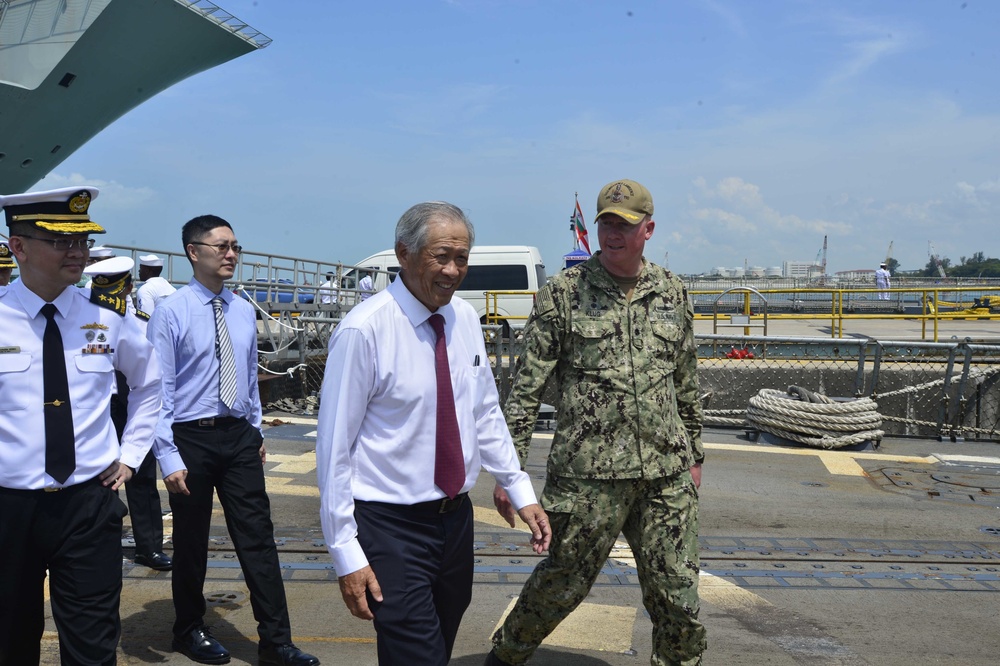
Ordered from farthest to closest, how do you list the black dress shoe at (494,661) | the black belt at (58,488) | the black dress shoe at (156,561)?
1. the black dress shoe at (156,561)
2. the black dress shoe at (494,661)
3. the black belt at (58,488)

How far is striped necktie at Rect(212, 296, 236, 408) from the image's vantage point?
4.48m

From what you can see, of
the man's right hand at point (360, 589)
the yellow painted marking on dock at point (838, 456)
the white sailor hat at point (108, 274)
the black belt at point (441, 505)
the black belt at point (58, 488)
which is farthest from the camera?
the yellow painted marking on dock at point (838, 456)

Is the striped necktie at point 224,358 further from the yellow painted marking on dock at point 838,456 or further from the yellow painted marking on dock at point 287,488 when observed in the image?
the yellow painted marking on dock at point 838,456

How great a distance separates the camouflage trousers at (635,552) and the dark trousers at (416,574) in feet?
2.45

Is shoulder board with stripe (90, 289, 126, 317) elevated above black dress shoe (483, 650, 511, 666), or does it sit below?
above

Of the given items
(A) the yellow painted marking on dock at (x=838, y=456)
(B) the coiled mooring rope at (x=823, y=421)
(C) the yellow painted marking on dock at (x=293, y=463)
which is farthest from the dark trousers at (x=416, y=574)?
(B) the coiled mooring rope at (x=823, y=421)

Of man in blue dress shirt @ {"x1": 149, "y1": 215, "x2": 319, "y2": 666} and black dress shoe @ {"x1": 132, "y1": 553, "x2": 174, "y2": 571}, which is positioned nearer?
man in blue dress shirt @ {"x1": 149, "y1": 215, "x2": 319, "y2": 666}

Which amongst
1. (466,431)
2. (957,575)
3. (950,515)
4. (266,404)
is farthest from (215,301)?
(266,404)

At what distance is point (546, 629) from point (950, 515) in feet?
16.3

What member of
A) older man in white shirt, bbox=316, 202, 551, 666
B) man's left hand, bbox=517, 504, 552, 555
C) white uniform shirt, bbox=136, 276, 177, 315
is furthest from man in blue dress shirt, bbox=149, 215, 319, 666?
white uniform shirt, bbox=136, 276, 177, 315

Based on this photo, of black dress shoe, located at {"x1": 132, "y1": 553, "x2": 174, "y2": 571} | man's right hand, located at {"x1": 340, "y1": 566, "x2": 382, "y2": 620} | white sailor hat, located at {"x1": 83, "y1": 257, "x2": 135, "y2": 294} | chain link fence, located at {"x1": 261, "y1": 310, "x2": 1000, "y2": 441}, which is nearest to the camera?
man's right hand, located at {"x1": 340, "y1": 566, "x2": 382, "y2": 620}

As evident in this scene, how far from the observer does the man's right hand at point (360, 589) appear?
2676mm

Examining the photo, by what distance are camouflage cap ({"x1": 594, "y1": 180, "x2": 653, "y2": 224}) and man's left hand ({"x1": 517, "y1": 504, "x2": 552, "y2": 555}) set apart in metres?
1.22

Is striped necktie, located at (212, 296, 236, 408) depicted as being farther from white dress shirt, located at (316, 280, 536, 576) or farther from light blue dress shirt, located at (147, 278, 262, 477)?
white dress shirt, located at (316, 280, 536, 576)
